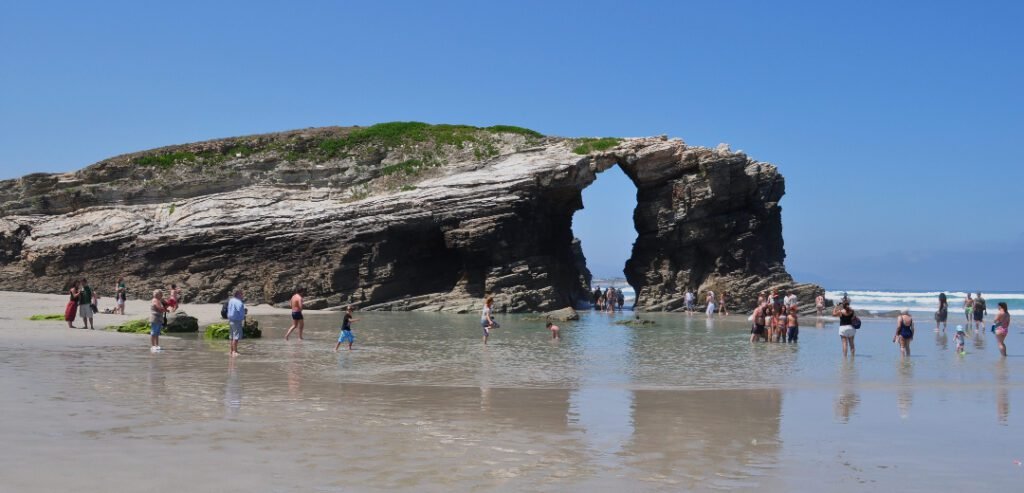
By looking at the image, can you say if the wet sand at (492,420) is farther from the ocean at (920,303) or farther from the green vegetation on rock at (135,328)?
the ocean at (920,303)

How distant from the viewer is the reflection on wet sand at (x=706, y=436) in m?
7.52

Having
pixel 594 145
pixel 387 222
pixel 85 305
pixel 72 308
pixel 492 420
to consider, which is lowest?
pixel 492 420

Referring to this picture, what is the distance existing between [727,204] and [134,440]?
3869 cm

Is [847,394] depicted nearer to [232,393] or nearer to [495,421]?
[495,421]

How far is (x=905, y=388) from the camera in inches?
557

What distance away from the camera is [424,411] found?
10.9 meters

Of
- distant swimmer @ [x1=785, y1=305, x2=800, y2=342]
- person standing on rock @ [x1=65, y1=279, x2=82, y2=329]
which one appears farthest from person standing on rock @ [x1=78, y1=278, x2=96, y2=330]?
distant swimmer @ [x1=785, y1=305, x2=800, y2=342]

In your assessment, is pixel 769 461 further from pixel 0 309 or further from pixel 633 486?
pixel 0 309

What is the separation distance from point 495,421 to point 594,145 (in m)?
33.3

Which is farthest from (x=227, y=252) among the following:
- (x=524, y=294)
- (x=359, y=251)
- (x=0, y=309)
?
(x=524, y=294)

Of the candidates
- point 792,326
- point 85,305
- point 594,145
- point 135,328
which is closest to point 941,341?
point 792,326

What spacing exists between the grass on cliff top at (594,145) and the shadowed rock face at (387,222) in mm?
464

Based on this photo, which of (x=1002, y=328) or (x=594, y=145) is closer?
(x=1002, y=328)

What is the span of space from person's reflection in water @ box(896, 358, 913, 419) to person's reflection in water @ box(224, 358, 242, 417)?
864 cm
